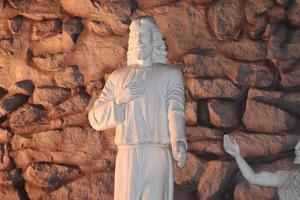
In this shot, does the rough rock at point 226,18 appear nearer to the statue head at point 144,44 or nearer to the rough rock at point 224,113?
the rough rock at point 224,113

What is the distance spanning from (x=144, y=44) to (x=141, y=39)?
36 mm

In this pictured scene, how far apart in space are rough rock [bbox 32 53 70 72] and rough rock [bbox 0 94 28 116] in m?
0.30

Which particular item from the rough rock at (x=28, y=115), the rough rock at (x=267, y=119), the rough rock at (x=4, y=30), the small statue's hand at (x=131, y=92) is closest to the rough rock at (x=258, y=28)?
the rough rock at (x=267, y=119)

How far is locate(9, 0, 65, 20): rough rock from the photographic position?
5.34m

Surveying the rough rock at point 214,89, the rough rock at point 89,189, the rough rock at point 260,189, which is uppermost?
the rough rock at point 214,89

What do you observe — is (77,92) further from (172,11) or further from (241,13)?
(241,13)

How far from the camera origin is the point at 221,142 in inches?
186

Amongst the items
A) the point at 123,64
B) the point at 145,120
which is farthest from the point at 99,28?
the point at 145,120

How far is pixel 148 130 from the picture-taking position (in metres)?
3.76

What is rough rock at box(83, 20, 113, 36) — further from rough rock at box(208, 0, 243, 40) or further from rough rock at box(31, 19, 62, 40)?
rough rock at box(208, 0, 243, 40)

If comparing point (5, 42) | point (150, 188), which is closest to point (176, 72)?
point (150, 188)

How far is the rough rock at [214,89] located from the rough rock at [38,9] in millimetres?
1363

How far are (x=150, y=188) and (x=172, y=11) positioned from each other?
72.0 inches

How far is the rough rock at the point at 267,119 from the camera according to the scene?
461cm
